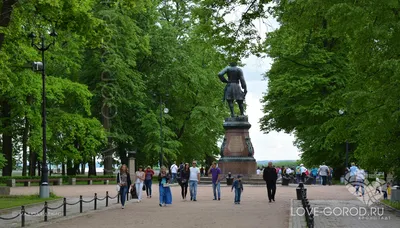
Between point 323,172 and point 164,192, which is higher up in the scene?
point 323,172

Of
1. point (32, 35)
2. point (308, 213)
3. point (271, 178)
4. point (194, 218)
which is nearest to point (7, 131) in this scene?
point (32, 35)

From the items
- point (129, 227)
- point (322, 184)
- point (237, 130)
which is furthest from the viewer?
point (322, 184)

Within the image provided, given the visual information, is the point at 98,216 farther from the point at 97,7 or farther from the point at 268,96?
the point at 268,96

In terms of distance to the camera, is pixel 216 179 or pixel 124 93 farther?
pixel 124 93

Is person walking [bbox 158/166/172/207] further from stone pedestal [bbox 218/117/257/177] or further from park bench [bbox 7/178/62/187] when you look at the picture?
park bench [bbox 7/178/62/187]

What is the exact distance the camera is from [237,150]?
4453cm

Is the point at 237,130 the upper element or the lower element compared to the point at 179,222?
upper

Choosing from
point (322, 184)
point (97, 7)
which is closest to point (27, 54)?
point (97, 7)

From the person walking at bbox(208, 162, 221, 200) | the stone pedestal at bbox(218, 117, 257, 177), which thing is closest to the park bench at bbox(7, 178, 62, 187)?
the stone pedestal at bbox(218, 117, 257, 177)

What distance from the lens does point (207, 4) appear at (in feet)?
74.3

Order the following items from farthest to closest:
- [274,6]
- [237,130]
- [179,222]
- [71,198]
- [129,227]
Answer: [237,130] < [71,198] < [274,6] < [179,222] < [129,227]

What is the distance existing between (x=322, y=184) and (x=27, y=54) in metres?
23.1

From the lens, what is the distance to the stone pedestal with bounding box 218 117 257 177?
44500mm

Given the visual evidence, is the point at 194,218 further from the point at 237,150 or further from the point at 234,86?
the point at 234,86
